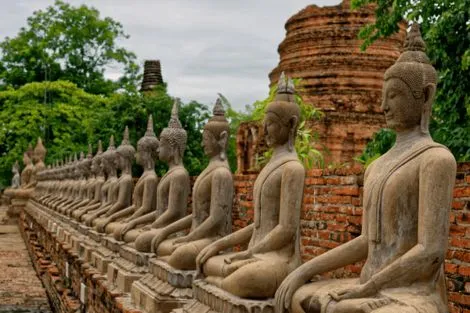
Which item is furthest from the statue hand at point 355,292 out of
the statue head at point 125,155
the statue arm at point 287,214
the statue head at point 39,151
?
the statue head at point 39,151

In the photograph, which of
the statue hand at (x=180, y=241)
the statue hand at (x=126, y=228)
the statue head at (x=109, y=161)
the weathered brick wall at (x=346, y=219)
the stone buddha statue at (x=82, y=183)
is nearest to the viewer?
the weathered brick wall at (x=346, y=219)

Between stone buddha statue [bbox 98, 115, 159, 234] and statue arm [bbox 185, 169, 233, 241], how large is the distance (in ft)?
7.76

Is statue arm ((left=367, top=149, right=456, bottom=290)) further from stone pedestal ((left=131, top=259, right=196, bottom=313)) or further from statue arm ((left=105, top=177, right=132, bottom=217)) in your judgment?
statue arm ((left=105, top=177, right=132, bottom=217))

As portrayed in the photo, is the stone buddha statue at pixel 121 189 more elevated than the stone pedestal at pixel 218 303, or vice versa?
the stone buddha statue at pixel 121 189

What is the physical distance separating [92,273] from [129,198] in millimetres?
1708

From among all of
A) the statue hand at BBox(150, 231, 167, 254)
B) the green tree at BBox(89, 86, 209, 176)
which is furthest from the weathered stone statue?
the statue hand at BBox(150, 231, 167, 254)

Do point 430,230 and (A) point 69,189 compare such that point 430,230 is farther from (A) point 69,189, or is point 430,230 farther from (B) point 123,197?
(A) point 69,189

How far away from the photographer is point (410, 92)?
382 centimetres

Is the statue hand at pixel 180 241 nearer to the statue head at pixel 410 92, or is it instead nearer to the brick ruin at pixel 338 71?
the statue head at pixel 410 92

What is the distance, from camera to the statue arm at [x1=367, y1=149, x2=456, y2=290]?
140 inches

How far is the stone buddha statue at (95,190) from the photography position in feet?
43.4

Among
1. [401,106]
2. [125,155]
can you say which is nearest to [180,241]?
[401,106]

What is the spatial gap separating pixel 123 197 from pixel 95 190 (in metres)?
3.43

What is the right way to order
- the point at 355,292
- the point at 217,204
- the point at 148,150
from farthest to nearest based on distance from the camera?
the point at 148,150, the point at 217,204, the point at 355,292
